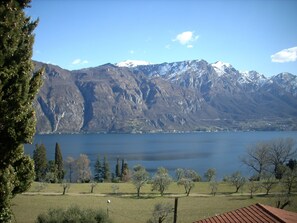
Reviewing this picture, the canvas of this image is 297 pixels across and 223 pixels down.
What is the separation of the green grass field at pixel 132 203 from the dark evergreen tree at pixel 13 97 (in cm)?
2586

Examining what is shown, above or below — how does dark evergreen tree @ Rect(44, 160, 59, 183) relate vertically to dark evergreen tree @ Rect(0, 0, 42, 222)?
below

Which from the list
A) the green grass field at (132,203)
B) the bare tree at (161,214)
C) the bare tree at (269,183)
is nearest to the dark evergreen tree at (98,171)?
the green grass field at (132,203)

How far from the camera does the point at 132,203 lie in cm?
4772

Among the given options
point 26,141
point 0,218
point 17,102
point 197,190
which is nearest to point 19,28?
point 17,102

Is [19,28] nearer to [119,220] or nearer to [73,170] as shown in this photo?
[119,220]

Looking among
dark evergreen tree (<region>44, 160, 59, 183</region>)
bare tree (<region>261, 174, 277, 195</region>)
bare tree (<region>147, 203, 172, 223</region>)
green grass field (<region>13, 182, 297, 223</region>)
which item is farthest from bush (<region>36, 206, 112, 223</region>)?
dark evergreen tree (<region>44, 160, 59, 183</region>)

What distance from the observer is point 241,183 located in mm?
61125

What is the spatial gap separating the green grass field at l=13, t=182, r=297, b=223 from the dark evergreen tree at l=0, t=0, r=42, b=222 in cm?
2586

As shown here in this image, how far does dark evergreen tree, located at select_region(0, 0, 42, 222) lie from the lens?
9.45 metres

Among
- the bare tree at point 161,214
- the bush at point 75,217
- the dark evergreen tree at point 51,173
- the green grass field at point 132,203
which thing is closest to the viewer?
the bush at point 75,217

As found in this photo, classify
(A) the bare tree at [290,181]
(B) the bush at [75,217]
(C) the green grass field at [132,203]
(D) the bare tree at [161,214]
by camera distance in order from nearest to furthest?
(B) the bush at [75,217] < (D) the bare tree at [161,214] < (C) the green grass field at [132,203] < (A) the bare tree at [290,181]

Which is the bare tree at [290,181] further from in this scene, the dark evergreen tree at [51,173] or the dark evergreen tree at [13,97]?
the dark evergreen tree at [51,173]

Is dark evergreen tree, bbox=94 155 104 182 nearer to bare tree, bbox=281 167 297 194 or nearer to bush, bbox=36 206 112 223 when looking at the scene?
bare tree, bbox=281 167 297 194

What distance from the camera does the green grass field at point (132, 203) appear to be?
37.0 metres
